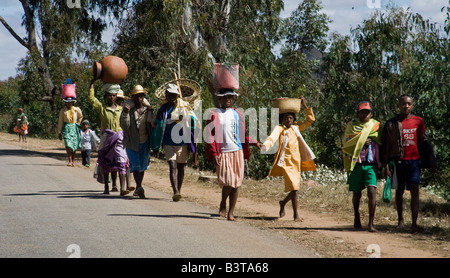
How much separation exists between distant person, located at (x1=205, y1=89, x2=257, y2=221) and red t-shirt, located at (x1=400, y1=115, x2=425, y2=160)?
235 cm

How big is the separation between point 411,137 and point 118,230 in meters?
4.29

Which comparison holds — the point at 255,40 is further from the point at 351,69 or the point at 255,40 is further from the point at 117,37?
the point at 351,69

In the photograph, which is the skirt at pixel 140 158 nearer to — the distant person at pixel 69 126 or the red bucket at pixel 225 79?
the red bucket at pixel 225 79

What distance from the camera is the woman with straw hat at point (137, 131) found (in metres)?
11.9

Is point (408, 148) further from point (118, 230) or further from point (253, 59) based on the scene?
point (253, 59)

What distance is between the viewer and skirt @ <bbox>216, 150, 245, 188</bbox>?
9.43 meters

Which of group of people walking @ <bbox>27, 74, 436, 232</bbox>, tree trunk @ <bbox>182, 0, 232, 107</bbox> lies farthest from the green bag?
tree trunk @ <bbox>182, 0, 232, 107</bbox>

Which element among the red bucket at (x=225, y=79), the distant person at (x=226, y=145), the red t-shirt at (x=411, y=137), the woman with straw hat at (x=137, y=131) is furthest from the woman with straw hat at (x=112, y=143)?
the red t-shirt at (x=411, y=137)

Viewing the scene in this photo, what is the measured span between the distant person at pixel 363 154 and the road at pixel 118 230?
1537 millimetres

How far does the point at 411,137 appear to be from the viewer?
9094 mm

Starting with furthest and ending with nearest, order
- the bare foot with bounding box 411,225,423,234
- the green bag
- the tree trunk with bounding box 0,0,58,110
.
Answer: the tree trunk with bounding box 0,0,58,110
the green bag
the bare foot with bounding box 411,225,423,234

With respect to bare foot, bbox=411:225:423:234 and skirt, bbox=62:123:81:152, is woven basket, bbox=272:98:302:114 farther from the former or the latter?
skirt, bbox=62:123:81:152

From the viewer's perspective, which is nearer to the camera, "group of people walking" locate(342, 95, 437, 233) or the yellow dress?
"group of people walking" locate(342, 95, 437, 233)

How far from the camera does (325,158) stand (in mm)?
31047
